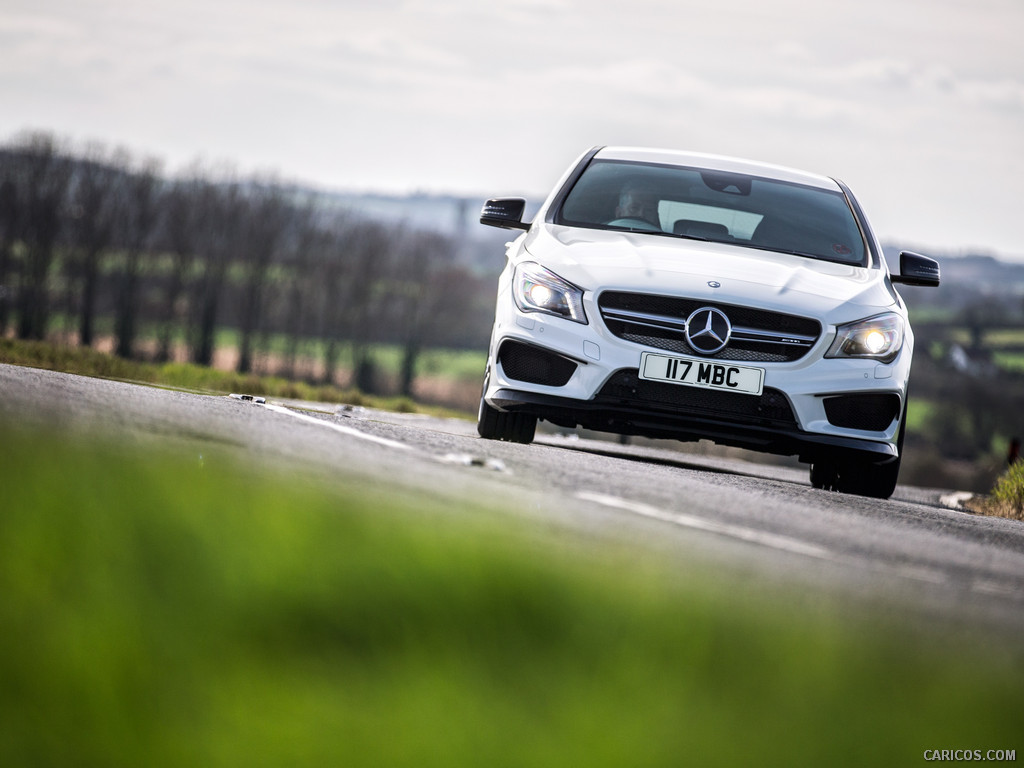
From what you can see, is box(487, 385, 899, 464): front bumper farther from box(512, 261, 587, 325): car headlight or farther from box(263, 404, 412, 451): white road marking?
box(263, 404, 412, 451): white road marking

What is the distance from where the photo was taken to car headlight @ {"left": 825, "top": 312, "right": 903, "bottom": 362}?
6.53 metres

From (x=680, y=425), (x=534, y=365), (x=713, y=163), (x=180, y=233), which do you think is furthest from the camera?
(x=180, y=233)

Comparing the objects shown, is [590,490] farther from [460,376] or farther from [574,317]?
[460,376]

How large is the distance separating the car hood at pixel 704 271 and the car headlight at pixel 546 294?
0.20 ft

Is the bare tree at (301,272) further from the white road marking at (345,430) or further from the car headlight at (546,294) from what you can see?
the car headlight at (546,294)

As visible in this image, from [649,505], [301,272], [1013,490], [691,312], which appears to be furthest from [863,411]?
[301,272]

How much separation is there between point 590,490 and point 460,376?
292ft

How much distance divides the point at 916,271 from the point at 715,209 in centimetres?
134

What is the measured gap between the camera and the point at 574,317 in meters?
6.50

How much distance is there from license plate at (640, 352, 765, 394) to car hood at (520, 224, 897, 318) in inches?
14.4

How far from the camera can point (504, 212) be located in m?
7.95

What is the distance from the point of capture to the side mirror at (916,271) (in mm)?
7664

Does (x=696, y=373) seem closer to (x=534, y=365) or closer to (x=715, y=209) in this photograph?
(x=534, y=365)

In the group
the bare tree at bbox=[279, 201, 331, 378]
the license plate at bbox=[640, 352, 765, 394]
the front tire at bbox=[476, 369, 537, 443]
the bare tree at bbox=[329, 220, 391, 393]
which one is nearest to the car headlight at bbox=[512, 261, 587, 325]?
the license plate at bbox=[640, 352, 765, 394]
